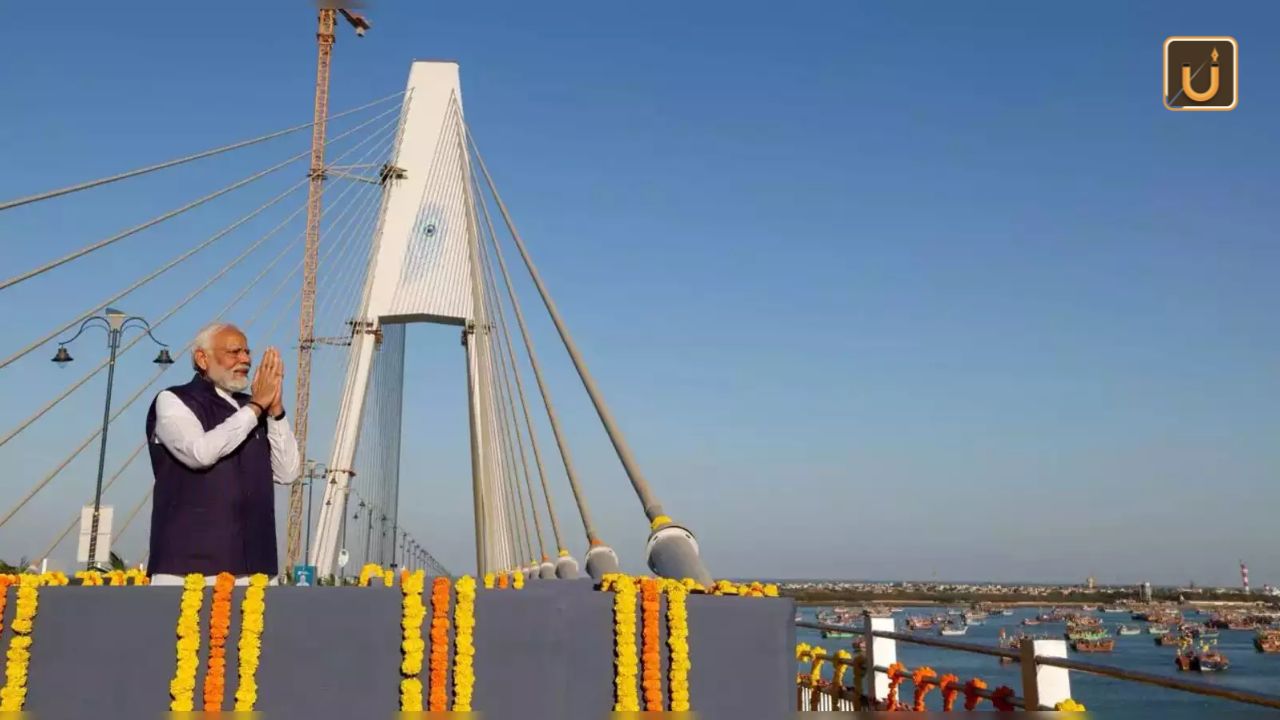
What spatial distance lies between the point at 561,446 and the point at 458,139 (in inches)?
569

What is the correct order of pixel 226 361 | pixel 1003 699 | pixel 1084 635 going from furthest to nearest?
pixel 1084 635, pixel 1003 699, pixel 226 361

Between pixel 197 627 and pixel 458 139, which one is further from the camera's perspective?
pixel 458 139

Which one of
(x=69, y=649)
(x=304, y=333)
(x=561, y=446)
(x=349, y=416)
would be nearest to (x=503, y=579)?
(x=69, y=649)

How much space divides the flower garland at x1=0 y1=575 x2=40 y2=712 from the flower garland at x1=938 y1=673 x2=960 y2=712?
223 inches

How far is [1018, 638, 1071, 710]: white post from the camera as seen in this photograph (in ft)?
18.1

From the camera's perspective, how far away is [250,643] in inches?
194

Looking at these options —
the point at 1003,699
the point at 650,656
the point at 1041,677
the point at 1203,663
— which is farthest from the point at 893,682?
the point at 1203,663

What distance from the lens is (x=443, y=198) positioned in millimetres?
26562

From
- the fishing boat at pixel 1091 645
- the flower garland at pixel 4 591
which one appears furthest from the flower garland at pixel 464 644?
the fishing boat at pixel 1091 645

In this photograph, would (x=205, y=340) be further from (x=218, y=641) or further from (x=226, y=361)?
(x=218, y=641)

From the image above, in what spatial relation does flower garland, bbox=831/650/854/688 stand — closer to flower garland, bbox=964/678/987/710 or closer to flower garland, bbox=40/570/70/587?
flower garland, bbox=964/678/987/710

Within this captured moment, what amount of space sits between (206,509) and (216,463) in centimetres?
27

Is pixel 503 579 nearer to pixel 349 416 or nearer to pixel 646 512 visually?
pixel 646 512

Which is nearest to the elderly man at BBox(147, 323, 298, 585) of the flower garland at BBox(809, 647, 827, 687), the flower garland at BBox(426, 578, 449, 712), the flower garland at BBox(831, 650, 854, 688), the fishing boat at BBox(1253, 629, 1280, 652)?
the flower garland at BBox(426, 578, 449, 712)
